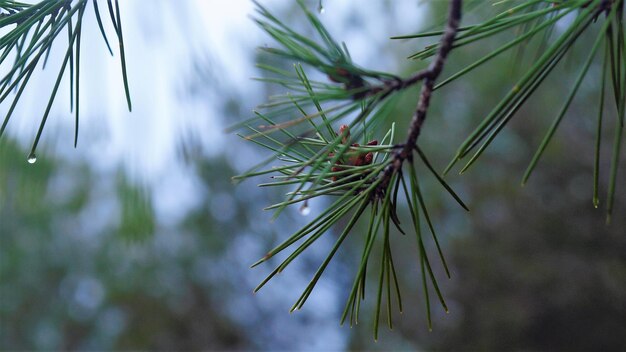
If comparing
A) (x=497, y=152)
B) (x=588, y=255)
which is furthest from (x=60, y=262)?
(x=588, y=255)

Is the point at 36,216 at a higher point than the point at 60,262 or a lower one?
higher

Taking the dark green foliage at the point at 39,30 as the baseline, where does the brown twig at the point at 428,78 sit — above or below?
below

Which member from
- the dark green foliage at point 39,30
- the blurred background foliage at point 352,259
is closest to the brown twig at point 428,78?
the dark green foliage at point 39,30

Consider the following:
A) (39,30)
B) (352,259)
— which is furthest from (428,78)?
(352,259)

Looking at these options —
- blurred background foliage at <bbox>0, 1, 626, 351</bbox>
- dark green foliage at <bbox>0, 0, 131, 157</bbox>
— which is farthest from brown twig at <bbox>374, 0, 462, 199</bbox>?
blurred background foliage at <bbox>0, 1, 626, 351</bbox>

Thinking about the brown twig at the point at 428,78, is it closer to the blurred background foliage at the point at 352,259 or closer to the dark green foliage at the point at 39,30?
the dark green foliage at the point at 39,30

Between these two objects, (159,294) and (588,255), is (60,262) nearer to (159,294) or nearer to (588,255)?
A: (159,294)

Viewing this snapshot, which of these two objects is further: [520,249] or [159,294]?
[159,294]

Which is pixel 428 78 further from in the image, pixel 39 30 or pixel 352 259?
pixel 352 259
